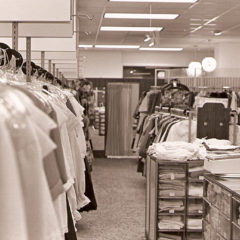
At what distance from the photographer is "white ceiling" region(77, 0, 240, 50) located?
898 centimetres

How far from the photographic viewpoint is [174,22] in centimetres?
1095

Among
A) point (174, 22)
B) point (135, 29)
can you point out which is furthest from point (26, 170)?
point (135, 29)

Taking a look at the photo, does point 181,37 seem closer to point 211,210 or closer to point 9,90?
point 211,210

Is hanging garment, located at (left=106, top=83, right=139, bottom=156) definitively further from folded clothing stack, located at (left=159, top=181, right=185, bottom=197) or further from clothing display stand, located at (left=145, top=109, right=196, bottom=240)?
folded clothing stack, located at (left=159, top=181, right=185, bottom=197)

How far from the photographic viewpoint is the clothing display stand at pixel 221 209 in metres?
3.36

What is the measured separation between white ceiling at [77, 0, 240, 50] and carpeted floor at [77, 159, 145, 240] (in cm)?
242

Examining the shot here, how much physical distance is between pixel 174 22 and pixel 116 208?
527 cm

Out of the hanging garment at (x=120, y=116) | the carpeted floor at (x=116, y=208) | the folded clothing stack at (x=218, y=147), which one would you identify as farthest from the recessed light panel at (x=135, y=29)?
the folded clothing stack at (x=218, y=147)

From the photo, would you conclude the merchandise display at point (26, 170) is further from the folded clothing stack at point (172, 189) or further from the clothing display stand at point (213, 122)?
the clothing display stand at point (213, 122)

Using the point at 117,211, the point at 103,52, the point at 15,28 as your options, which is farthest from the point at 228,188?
the point at 103,52

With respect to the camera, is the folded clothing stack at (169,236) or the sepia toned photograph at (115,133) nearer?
the sepia toned photograph at (115,133)

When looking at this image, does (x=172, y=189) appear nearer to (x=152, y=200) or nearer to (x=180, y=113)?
(x=152, y=200)

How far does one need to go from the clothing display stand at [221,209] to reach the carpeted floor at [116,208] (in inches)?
69.2

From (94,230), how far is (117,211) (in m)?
0.96
